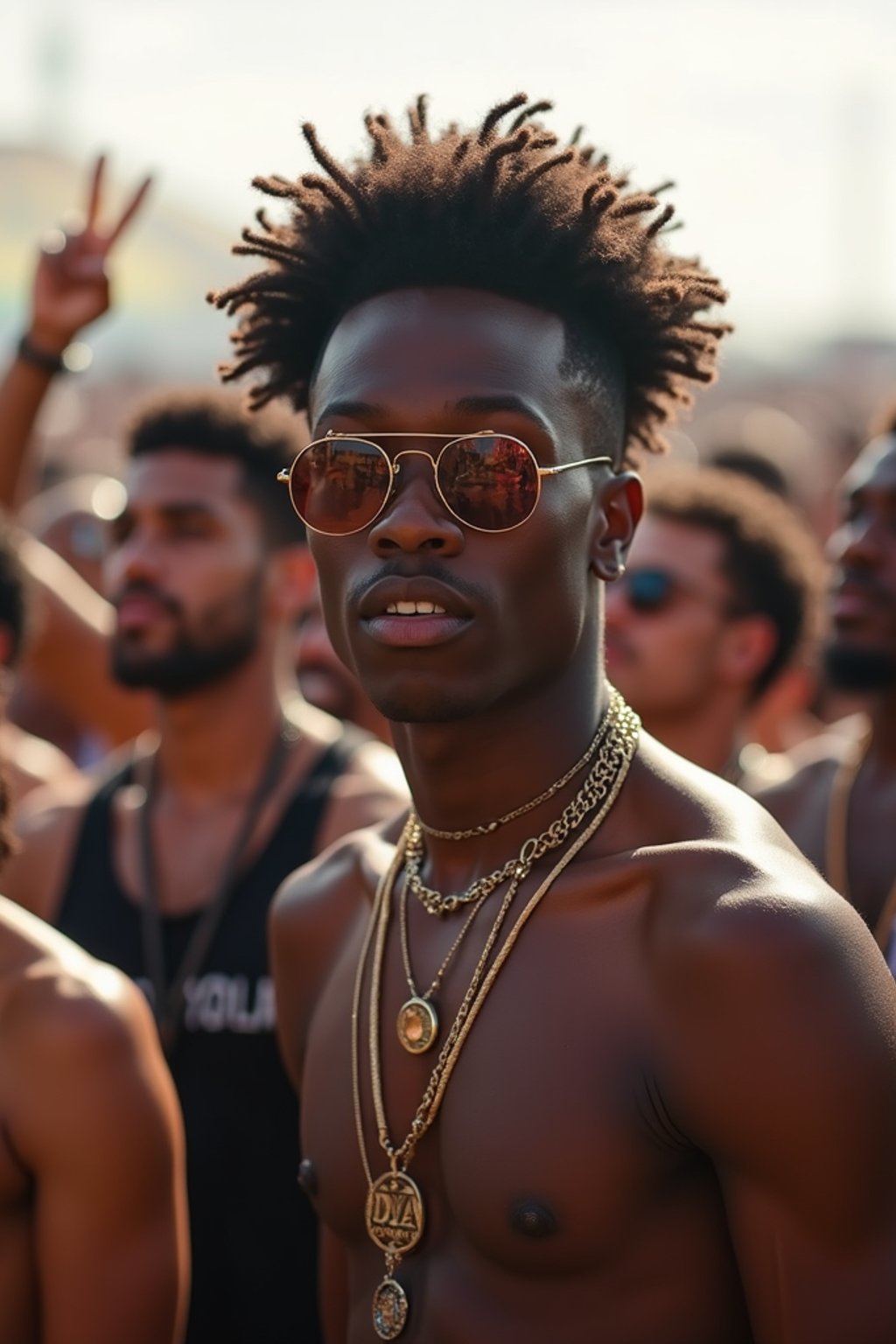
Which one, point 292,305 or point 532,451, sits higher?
point 292,305

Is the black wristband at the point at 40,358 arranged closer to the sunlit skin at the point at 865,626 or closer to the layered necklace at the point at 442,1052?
the sunlit skin at the point at 865,626

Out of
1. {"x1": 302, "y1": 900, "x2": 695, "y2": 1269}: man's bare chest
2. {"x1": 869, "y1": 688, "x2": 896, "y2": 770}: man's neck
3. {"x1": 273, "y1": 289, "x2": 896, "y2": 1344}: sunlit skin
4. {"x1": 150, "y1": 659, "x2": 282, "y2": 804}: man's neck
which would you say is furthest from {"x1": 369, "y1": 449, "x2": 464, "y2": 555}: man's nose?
{"x1": 150, "y1": 659, "x2": 282, "y2": 804}: man's neck

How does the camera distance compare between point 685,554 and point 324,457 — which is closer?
point 324,457

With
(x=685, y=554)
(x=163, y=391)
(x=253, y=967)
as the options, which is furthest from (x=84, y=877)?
(x=685, y=554)

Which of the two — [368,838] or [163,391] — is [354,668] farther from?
[163,391]

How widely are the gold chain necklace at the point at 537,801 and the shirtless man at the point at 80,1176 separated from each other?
0.71 m

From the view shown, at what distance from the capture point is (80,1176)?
303cm

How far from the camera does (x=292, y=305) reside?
308 centimetres

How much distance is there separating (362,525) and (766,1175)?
3.42 feet

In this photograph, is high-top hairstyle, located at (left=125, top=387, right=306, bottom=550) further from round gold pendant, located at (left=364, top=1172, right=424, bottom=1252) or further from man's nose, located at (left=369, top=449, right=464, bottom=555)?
round gold pendant, located at (left=364, top=1172, right=424, bottom=1252)

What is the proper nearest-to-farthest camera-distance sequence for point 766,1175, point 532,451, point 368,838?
point 766,1175
point 532,451
point 368,838

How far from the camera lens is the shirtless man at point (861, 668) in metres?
4.62

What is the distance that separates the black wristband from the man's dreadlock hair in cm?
281

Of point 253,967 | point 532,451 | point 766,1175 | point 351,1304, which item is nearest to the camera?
point 766,1175
